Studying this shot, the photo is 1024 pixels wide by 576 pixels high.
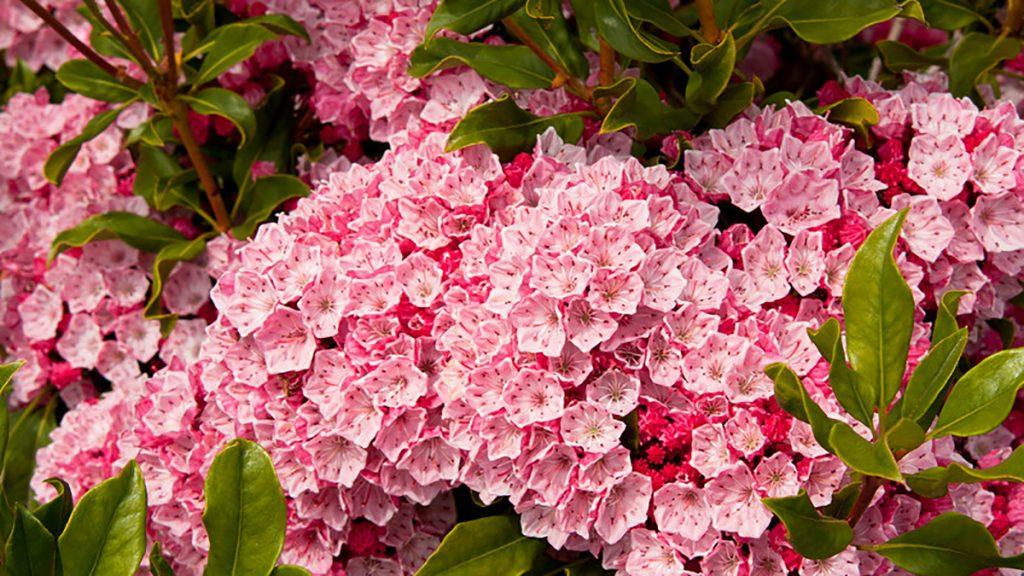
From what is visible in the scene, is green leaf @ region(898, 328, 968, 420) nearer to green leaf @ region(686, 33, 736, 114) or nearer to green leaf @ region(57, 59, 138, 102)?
green leaf @ region(686, 33, 736, 114)

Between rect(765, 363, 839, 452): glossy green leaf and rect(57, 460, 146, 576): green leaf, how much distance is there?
2.23 ft

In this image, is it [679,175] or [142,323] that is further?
[142,323]

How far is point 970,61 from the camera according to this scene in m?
1.59

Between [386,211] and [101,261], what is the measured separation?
25.2 inches

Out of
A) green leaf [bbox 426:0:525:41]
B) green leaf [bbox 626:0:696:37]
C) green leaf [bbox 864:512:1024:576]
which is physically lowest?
green leaf [bbox 864:512:1024:576]

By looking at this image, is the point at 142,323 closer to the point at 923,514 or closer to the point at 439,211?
the point at 439,211

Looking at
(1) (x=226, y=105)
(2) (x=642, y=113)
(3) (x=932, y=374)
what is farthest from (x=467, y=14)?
(3) (x=932, y=374)

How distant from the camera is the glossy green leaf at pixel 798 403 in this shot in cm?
106

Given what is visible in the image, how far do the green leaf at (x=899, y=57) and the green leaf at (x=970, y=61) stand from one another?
0.20 feet

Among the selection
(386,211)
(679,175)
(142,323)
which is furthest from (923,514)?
(142,323)

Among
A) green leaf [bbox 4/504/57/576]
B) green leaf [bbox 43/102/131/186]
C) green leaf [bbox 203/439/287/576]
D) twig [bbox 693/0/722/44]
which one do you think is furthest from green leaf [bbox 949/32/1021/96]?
green leaf [bbox 4/504/57/576]

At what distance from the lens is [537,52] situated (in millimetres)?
1481

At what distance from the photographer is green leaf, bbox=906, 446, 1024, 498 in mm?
1048

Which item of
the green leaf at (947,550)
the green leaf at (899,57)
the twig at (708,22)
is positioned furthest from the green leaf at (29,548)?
the green leaf at (899,57)
